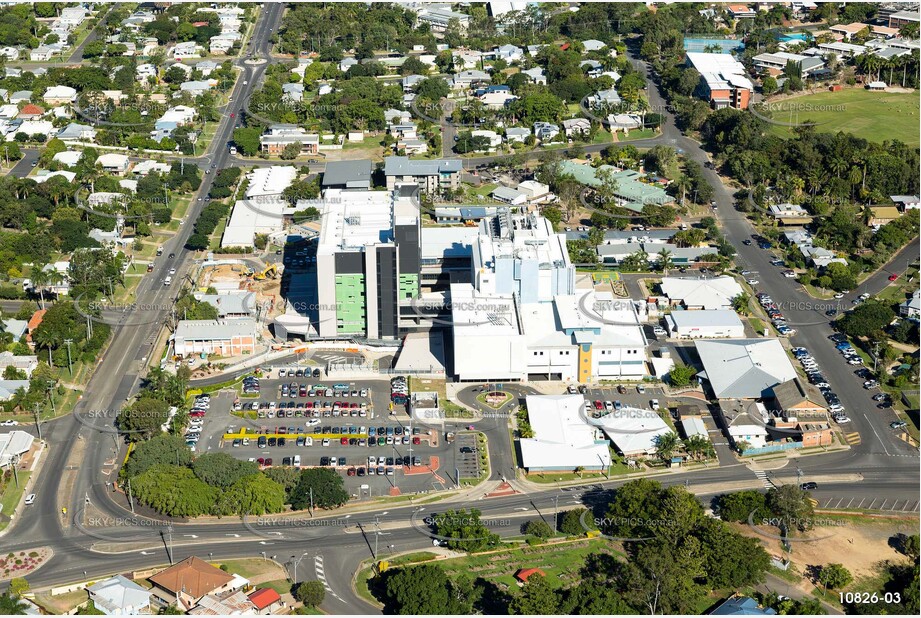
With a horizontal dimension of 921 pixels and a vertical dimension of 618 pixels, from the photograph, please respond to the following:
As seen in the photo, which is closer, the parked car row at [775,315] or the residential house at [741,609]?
the residential house at [741,609]

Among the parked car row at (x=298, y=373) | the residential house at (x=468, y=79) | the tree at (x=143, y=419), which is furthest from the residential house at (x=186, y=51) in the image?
the tree at (x=143, y=419)

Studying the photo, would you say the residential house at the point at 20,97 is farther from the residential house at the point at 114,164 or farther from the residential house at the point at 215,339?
the residential house at the point at 215,339

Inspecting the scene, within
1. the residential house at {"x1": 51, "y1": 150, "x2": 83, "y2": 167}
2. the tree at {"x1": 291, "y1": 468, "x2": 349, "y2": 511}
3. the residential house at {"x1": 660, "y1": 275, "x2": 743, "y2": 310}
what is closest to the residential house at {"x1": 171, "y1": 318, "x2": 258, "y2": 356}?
the tree at {"x1": 291, "y1": 468, "x2": 349, "y2": 511}

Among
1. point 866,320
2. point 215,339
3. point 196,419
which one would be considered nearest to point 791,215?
point 866,320

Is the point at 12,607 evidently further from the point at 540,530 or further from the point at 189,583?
the point at 540,530

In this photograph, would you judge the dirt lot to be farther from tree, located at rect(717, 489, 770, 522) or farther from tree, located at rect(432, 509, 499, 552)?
tree, located at rect(432, 509, 499, 552)
